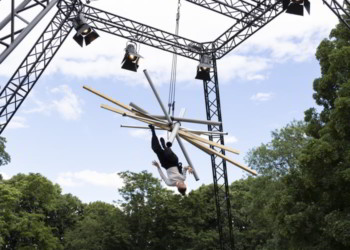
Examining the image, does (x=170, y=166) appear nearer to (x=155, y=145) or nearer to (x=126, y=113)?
(x=155, y=145)

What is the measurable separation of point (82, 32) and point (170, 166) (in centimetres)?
452

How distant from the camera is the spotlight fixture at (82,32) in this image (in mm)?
9078

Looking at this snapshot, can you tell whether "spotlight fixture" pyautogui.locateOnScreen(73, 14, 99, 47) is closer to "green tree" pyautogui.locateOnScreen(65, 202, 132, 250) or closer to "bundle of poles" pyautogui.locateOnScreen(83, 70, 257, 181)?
"bundle of poles" pyautogui.locateOnScreen(83, 70, 257, 181)

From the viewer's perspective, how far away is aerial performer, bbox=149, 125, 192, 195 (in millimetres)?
5844

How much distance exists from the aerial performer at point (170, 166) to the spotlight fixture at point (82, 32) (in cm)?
405

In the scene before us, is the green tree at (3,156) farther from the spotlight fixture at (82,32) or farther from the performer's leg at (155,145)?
the performer's leg at (155,145)

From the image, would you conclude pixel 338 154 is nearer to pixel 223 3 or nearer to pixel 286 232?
pixel 286 232

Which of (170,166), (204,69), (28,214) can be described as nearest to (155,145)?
(170,166)

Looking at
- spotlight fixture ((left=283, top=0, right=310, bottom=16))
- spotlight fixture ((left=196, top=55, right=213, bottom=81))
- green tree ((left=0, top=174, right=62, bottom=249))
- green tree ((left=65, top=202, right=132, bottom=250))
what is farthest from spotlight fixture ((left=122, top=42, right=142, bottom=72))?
green tree ((left=65, top=202, right=132, bottom=250))

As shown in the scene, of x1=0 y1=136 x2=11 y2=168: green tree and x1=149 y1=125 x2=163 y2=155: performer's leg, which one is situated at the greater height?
x1=0 y1=136 x2=11 y2=168: green tree

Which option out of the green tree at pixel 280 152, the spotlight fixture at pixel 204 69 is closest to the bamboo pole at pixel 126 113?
the spotlight fixture at pixel 204 69

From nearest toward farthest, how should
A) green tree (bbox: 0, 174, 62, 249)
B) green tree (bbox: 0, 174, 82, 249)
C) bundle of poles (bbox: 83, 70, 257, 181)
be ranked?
bundle of poles (bbox: 83, 70, 257, 181)
green tree (bbox: 0, 174, 82, 249)
green tree (bbox: 0, 174, 62, 249)

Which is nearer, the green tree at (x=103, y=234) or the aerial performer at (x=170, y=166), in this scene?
the aerial performer at (x=170, y=166)

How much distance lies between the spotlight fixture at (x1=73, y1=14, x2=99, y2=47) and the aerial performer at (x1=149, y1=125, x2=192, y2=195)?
160 inches
